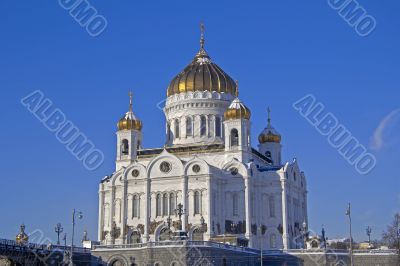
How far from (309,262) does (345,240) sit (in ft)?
111

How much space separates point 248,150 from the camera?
7250 centimetres

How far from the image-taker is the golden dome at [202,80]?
7881 cm

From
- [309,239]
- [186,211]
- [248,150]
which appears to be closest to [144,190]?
[186,211]

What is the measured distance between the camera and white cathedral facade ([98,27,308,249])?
2736 inches

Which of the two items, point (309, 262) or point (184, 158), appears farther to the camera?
point (184, 158)

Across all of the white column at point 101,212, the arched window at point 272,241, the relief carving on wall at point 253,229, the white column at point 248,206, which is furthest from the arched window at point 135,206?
the arched window at point 272,241

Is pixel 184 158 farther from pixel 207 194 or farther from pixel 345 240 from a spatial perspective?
pixel 345 240

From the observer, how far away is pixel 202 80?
259ft

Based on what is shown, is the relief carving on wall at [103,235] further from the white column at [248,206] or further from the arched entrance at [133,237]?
the white column at [248,206]

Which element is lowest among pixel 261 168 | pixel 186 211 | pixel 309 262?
pixel 309 262

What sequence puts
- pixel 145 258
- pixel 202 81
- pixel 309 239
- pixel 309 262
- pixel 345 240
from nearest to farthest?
pixel 145 258
pixel 309 262
pixel 309 239
pixel 202 81
pixel 345 240

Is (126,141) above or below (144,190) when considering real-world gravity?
above

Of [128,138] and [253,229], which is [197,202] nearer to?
[253,229]

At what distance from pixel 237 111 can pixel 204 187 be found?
9.10m
